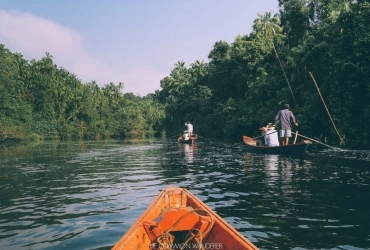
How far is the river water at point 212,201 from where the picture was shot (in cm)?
543

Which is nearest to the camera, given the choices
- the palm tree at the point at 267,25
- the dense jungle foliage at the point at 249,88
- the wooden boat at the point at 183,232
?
the wooden boat at the point at 183,232

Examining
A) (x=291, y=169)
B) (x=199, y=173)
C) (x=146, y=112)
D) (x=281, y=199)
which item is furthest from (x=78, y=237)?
(x=146, y=112)

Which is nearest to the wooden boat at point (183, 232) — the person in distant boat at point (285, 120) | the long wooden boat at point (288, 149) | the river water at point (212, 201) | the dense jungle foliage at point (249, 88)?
the river water at point (212, 201)

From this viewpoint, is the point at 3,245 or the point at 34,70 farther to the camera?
the point at 34,70

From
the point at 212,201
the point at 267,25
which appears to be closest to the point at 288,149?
the point at 212,201

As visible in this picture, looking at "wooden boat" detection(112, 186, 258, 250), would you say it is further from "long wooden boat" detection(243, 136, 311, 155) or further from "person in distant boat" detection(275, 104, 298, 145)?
"person in distant boat" detection(275, 104, 298, 145)

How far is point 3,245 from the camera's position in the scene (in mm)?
5230

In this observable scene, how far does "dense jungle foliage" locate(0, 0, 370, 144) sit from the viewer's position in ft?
77.9

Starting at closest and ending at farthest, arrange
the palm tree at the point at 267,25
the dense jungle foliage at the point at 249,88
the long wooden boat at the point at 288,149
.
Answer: the long wooden boat at the point at 288,149 → the dense jungle foliage at the point at 249,88 → the palm tree at the point at 267,25

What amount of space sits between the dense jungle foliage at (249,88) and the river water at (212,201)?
11.0 metres

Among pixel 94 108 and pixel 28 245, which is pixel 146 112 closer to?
pixel 94 108

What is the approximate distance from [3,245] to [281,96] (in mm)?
28210

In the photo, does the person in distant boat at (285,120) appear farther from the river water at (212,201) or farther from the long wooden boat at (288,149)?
the river water at (212,201)

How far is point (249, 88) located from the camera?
37031mm
